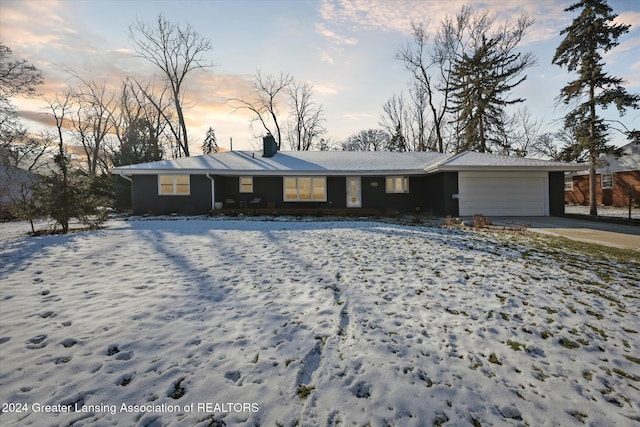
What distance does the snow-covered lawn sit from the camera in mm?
2096

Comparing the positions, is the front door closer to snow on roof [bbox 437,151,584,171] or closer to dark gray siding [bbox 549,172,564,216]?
snow on roof [bbox 437,151,584,171]

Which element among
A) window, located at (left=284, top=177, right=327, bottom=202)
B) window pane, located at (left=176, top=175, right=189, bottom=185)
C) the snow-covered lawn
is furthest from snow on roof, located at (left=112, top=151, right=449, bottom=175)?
the snow-covered lawn

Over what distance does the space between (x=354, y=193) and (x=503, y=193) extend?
298 inches

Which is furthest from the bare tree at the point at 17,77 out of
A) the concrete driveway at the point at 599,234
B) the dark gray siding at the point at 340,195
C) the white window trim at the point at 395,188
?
the concrete driveway at the point at 599,234

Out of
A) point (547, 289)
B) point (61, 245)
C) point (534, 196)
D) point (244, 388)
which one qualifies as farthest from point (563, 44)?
point (61, 245)

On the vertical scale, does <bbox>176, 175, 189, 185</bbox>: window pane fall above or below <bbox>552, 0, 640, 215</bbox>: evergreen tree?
below

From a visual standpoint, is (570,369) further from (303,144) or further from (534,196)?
(303,144)

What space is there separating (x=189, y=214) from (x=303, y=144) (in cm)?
2028

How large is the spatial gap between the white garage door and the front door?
5340mm

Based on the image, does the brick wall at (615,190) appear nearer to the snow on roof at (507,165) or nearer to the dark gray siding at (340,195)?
the snow on roof at (507,165)

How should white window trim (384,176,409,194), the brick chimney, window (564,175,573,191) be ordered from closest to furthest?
white window trim (384,176,409,194)
the brick chimney
window (564,175,573,191)

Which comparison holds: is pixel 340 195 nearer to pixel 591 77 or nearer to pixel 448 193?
pixel 448 193

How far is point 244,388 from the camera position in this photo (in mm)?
2285

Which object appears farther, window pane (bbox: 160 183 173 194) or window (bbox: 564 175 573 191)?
window (bbox: 564 175 573 191)
